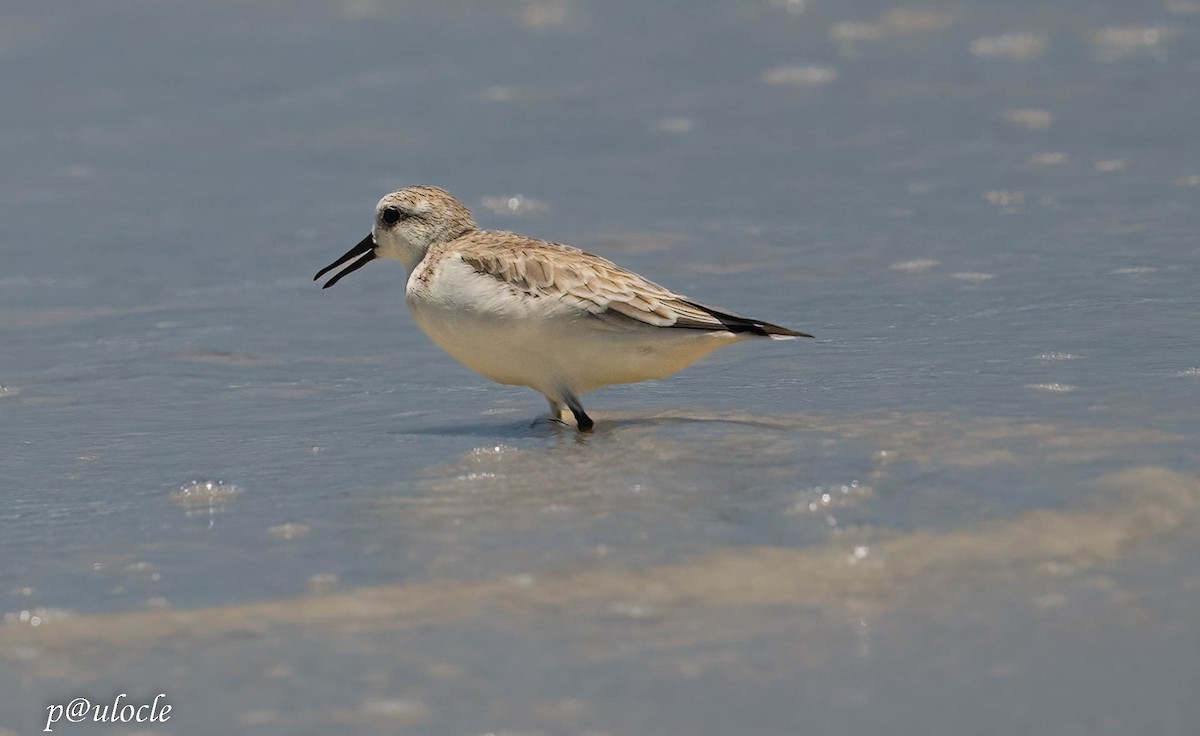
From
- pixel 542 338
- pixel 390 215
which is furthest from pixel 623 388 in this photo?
pixel 390 215

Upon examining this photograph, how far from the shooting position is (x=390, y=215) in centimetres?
859

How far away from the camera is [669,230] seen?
12.5 m

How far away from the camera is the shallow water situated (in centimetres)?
505

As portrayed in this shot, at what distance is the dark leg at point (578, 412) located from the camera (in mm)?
7867

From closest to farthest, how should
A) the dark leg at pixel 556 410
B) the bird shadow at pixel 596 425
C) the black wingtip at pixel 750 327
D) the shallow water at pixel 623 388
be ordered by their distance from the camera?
1. the shallow water at pixel 623 388
2. the black wingtip at pixel 750 327
3. the bird shadow at pixel 596 425
4. the dark leg at pixel 556 410

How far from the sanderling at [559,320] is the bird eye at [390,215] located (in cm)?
52

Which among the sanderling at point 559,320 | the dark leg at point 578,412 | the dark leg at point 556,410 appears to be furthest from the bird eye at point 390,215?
the dark leg at point 578,412

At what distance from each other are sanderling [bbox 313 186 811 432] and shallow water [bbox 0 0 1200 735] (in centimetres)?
36

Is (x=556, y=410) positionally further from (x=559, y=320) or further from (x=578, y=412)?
(x=559, y=320)

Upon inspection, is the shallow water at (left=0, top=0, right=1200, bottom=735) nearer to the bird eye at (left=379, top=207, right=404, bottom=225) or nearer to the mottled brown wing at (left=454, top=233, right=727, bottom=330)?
the mottled brown wing at (left=454, top=233, right=727, bottom=330)

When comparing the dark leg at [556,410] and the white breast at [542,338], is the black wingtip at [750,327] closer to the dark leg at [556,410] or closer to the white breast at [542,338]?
the white breast at [542,338]

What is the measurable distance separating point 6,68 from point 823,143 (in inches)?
323

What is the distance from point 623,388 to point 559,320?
4.91ft

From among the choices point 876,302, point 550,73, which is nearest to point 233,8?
point 550,73
